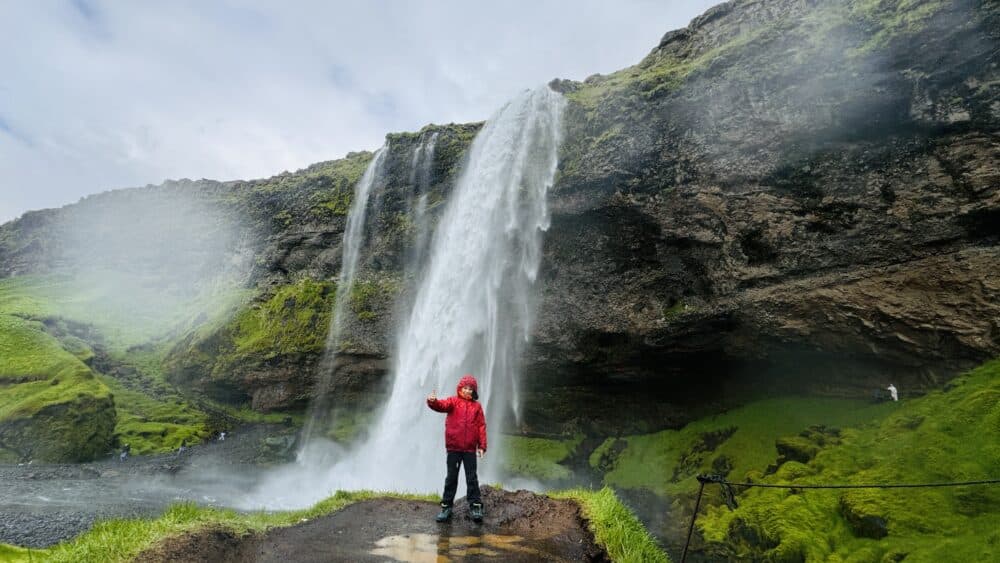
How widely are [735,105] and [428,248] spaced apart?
1702cm

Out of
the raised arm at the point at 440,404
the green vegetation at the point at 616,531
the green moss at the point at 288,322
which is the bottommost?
the green vegetation at the point at 616,531

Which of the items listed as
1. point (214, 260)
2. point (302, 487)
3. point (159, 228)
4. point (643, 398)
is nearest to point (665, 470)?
point (643, 398)

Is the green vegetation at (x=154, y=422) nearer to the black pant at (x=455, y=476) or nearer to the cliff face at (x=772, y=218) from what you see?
the cliff face at (x=772, y=218)

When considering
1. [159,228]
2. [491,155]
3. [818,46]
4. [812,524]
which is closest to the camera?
[812,524]

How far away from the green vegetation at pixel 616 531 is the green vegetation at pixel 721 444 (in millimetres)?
10617

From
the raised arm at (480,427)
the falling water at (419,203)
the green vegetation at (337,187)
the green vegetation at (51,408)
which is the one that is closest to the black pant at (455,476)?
the raised arm at (480,427)

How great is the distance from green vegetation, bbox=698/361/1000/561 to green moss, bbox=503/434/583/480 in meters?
8.76

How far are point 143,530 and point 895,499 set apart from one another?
14.4 m

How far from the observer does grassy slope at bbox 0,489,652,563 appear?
5.07 m

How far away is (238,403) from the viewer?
35.0 metres

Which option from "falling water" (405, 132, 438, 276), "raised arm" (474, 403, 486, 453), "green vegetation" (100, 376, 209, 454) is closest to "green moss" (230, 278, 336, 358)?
"green vegetation" (100, 376, 209, 454)

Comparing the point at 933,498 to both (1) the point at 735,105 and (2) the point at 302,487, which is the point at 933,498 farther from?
(2) the point at 302,487

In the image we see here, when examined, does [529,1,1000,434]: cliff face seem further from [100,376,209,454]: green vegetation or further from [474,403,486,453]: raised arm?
[100,376,209,454]: green vegetation

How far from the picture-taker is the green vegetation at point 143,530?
4977 mm
